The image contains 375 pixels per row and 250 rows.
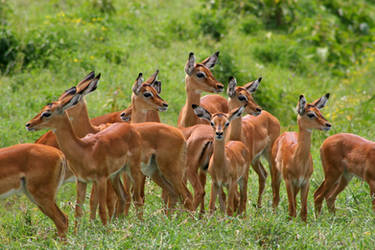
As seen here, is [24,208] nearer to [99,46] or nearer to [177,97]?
[177,97]


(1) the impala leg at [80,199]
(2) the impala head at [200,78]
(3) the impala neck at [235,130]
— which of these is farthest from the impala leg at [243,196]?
(1) the impala leg at [80,199]

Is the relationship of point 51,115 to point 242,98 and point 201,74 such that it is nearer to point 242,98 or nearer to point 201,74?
point 242,98

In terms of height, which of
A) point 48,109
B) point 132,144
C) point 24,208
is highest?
point 48,109

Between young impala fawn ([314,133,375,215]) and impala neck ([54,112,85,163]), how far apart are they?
278cm

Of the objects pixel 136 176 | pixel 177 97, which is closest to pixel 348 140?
pixel 136 176

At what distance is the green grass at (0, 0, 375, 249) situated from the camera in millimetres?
5750

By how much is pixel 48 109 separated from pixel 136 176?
1.11 metres

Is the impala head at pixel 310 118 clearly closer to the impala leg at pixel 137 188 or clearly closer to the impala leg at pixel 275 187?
the impala leg at pixel 275 187

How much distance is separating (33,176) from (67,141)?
46cm

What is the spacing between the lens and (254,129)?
27.1 ft

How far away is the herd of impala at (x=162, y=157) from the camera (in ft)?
19.8

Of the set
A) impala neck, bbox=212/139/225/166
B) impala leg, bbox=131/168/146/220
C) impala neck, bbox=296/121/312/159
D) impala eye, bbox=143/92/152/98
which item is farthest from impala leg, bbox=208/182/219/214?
impala eye, bbox=143/92/152/98

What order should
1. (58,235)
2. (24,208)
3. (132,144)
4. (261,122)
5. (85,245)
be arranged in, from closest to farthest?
(85,245), (58,235), (132,144), (24,208), (261,122)

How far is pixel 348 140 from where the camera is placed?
7.30 m
